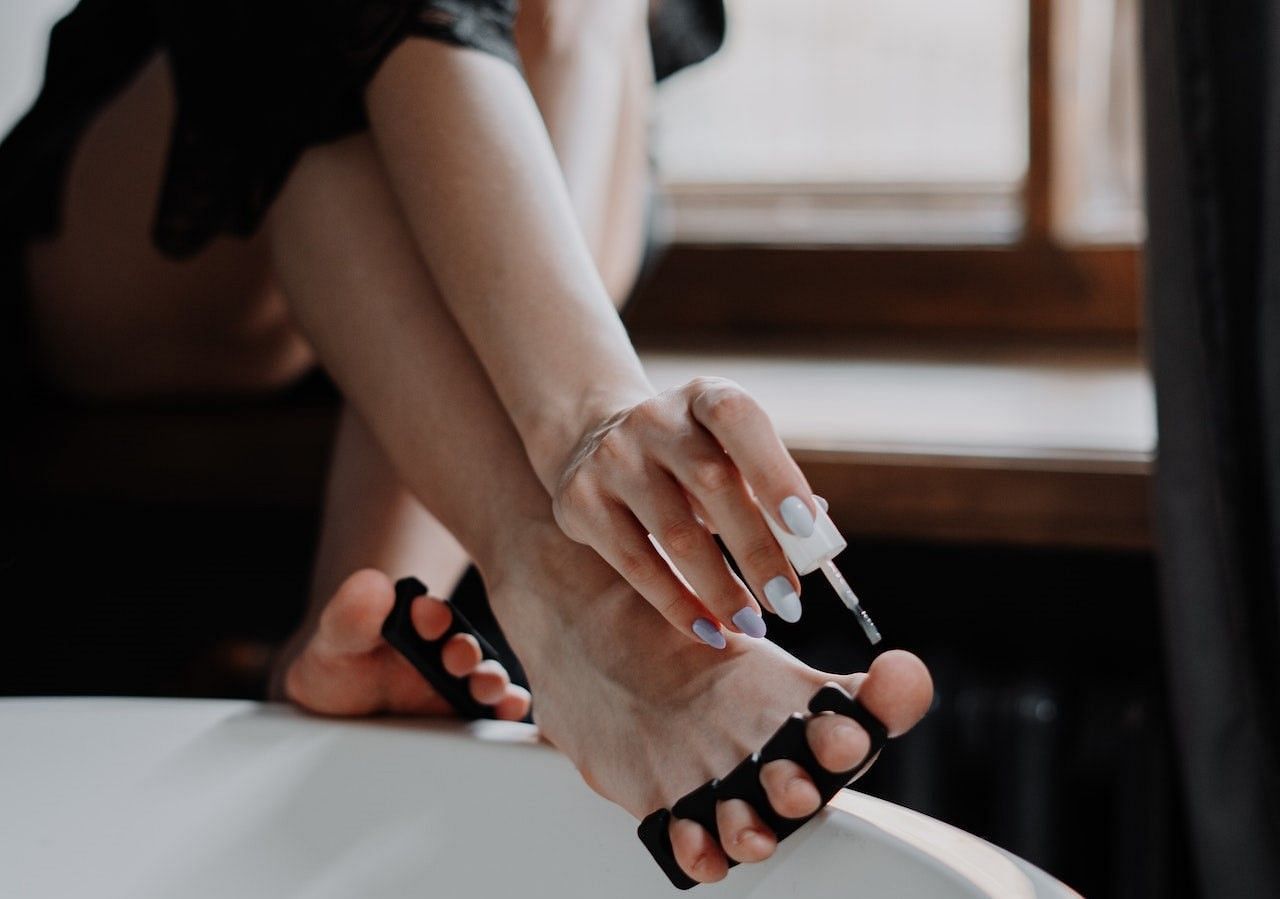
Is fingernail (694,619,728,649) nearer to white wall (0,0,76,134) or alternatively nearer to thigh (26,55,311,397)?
thigh (26,55,311,397)

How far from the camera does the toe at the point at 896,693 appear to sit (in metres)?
0.50

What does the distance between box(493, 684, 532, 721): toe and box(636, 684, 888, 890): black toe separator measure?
19cm

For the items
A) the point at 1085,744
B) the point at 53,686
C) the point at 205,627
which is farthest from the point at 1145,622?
the point at 53,686

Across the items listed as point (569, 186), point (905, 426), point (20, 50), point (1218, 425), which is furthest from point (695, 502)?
point (20, 50)

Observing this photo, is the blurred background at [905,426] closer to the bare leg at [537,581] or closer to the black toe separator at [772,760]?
the bare leg at [537,581]

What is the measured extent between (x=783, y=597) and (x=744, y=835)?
9 cm

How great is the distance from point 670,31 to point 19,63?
859 mm

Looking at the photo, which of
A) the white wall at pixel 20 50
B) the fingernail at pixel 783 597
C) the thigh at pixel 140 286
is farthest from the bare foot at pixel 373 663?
Answer: the white wall at pixel 20 50

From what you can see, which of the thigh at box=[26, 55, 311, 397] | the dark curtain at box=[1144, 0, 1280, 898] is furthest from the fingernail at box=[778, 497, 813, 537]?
the thigh at box=[26, 55, 311, 397]

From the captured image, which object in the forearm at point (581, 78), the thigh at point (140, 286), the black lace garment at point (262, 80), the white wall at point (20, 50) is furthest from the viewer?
the white wall at point (20, 50)

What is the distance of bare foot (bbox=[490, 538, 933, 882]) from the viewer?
500 mm

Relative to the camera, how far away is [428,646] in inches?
26.9

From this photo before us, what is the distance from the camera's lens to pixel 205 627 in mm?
1539

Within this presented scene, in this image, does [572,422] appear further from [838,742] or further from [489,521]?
[838,742]
